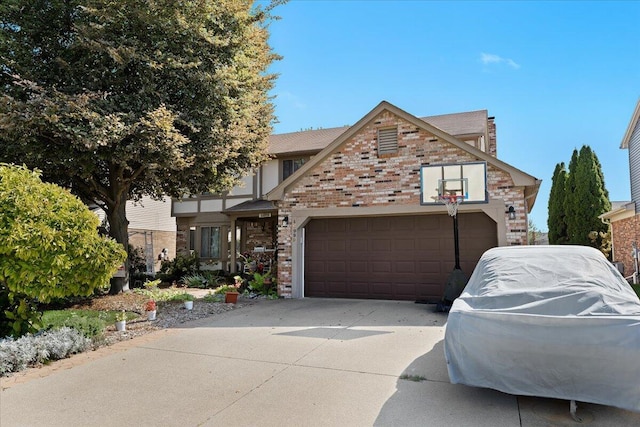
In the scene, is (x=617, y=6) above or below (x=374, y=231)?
above

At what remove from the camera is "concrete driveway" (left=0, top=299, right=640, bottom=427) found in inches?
145

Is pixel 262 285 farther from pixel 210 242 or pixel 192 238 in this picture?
Answer: pixel 192 238

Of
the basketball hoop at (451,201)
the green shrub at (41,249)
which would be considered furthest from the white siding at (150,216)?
the basketball hoop at (451,201)

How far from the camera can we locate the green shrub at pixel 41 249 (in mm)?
5438

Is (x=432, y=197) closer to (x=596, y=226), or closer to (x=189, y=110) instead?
(x=189, y=110)

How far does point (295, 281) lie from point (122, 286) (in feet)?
16.6

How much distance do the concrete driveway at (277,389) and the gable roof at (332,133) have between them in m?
10.2

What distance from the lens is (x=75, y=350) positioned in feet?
19.7

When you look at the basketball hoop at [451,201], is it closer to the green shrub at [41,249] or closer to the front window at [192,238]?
the green shrub at [41,249]

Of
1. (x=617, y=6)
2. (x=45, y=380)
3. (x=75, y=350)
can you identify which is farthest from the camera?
(x=617, y=6)

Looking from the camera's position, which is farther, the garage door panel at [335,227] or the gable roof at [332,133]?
the gable roof at [332,133]

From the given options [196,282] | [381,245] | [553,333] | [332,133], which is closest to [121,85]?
[196,282]

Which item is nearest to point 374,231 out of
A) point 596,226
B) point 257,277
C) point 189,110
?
point 257,277

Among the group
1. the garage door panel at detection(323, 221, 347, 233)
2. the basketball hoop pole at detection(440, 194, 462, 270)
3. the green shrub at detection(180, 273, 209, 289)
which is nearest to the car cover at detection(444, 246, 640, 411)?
the basketball hoop pole at detection(440, 194, 462, 270)
